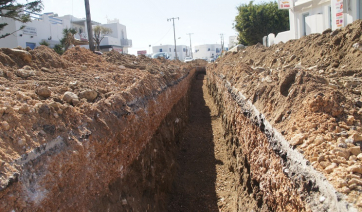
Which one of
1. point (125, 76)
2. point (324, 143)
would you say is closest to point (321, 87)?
point (324, 143)

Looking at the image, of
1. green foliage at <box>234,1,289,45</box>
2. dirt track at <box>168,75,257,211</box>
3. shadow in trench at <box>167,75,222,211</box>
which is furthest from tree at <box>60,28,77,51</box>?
green foliage at <box>234,1,289,45</box>

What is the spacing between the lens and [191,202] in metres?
5.41

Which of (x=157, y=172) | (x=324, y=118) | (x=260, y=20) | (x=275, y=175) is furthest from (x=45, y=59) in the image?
(x=260, y=20)

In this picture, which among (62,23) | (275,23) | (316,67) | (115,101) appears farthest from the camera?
(62,23)

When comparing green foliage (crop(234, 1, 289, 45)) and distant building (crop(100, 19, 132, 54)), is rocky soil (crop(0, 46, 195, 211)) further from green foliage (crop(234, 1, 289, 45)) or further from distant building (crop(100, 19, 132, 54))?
distant building (crop(100, 19, 132, 54))

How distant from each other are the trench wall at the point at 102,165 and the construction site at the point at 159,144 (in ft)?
0.04

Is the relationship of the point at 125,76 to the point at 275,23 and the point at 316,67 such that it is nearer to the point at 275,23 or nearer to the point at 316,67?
the point at 316,67

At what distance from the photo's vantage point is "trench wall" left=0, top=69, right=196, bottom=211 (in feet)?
8.06

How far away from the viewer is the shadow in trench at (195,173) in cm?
536

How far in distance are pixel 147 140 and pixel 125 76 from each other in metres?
1.90

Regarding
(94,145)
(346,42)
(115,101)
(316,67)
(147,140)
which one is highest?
(346,42)

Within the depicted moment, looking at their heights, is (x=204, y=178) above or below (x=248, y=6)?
below

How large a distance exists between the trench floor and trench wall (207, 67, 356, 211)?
42cm

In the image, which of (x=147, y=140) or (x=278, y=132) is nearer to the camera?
→ (x=278, y=132)
